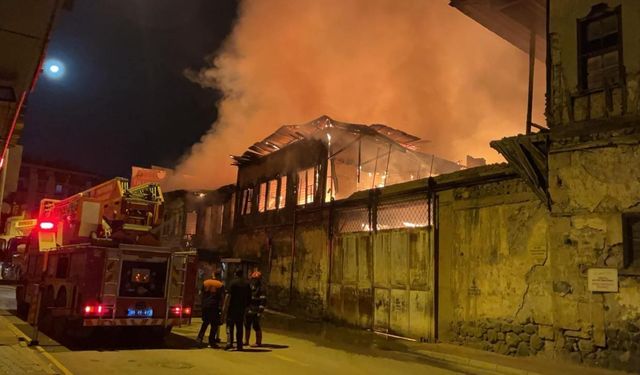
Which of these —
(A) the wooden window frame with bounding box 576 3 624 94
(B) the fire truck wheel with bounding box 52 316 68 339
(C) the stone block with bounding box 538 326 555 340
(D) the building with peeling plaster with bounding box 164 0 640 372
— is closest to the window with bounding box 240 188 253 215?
(D) the building with peeling plaster with bounding box 164 0 640 372

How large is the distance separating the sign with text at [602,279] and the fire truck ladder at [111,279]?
9200 millimetres

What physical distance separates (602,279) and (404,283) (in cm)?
543

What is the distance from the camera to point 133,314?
34.3 ft

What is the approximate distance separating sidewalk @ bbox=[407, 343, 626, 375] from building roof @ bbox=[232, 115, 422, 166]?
947cm

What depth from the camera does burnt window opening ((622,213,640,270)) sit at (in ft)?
30.4

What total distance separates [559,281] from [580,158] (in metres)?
2.45

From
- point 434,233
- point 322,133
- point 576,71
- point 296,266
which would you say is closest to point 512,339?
point 434,233

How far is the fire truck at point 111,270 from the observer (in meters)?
10.3

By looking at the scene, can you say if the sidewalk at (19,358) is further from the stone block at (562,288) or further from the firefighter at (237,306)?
the stone block at (562,288)

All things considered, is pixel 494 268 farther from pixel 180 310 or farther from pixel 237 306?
pixel 180 310

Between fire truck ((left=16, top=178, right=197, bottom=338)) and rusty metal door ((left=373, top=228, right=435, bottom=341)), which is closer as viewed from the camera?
fire truck ((left=16, top=178, right=197, bottom=338))

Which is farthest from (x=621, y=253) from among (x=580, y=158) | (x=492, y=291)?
(x=492, y=291)

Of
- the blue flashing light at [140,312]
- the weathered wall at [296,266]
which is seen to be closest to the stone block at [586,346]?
the blue flashing light at [140,312]

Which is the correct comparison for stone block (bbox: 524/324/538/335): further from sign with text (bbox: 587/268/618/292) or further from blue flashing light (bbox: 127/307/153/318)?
blue flashing light (bbox: 127/307/153/318)
